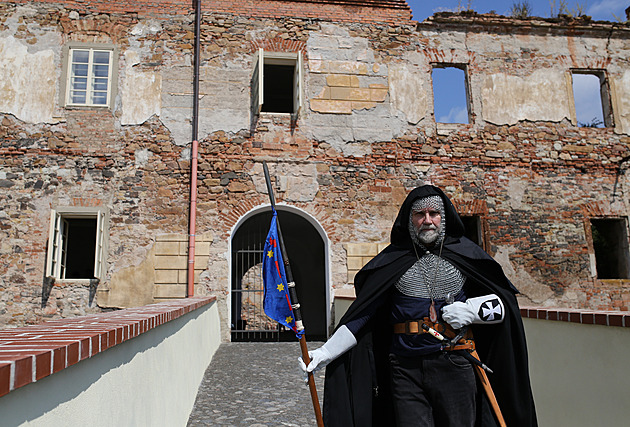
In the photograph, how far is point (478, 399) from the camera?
286 centimetres

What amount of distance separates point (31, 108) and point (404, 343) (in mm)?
10365

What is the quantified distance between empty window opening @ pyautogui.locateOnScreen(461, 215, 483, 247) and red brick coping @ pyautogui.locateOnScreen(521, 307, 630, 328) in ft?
23.0

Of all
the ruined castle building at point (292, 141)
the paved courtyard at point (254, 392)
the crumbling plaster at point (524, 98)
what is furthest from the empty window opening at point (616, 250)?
the paved courtyard at point (254, 392)

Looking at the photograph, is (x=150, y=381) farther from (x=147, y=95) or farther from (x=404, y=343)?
(x=147, y=95)

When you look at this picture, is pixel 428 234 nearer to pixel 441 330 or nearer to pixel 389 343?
pixel 441 330

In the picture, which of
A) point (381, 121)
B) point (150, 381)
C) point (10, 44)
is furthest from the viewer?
point (381, 121)

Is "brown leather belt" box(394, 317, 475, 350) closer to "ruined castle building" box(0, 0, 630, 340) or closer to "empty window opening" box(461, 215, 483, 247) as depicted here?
"ruined castle building" box(0, 0, 630, 340)

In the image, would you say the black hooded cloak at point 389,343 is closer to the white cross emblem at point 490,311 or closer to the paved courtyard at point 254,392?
the white cross emblem at point 490,311

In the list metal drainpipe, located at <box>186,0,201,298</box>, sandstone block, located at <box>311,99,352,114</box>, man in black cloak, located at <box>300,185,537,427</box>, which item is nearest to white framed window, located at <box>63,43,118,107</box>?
metal drainpipe, located at <box>186,0,201,298</box>

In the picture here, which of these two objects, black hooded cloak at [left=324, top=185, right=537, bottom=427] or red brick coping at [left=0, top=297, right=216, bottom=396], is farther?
black hooded cloak at [left=324, top=185, right=537, bottom=427]

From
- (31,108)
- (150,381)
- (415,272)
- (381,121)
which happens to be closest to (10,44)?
(31,108)

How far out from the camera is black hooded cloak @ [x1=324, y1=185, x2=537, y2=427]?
290 centimetres

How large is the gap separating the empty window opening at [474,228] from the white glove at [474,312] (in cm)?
894

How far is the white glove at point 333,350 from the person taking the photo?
292cm
